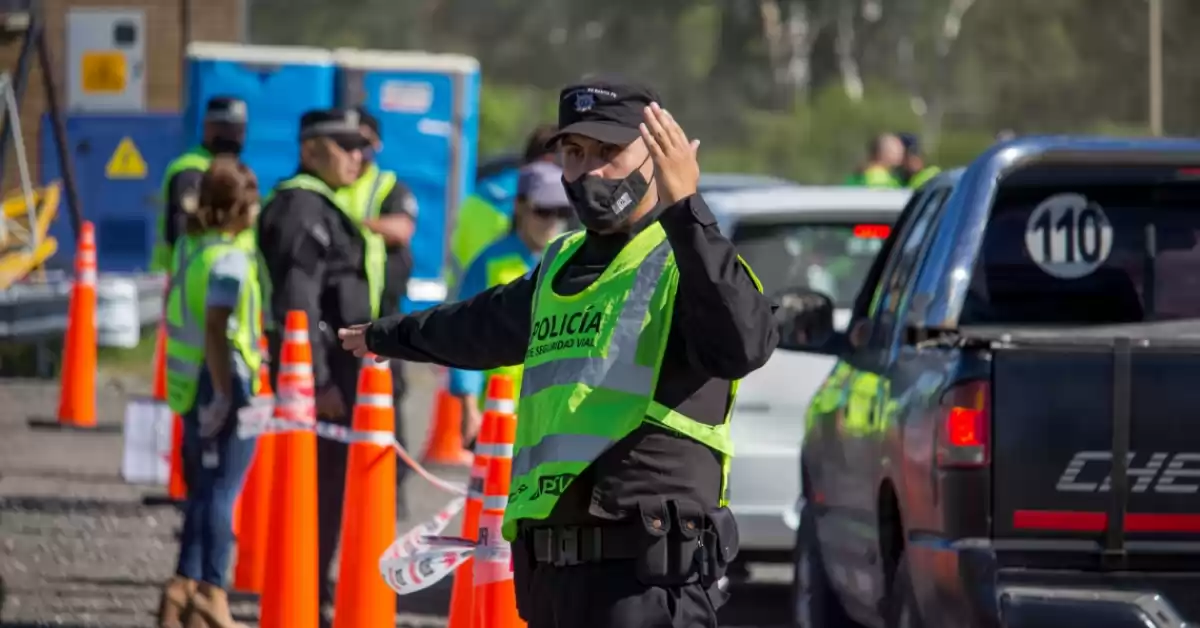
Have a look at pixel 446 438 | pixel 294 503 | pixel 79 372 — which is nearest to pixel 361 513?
pixel 294 503

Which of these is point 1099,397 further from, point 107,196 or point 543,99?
point 543,99

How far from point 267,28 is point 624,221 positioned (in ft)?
300

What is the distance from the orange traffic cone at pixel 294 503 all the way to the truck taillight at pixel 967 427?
9.24 feet

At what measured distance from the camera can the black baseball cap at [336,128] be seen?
9141 millimetres

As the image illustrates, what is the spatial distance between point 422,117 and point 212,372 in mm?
11480

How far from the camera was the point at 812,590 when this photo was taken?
26.3 ft

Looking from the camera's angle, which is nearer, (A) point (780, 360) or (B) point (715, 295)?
(B) point (715, 295)

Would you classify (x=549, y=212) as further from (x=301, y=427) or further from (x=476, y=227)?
(x=476, y=227)

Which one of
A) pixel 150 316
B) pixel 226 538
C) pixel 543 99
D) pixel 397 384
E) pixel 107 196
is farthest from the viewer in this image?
pixel 543 99

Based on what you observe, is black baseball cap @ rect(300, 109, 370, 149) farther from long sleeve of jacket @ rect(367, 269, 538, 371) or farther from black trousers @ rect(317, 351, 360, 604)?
long sleeve of jacket @ rect(367, 269, 538, 371)

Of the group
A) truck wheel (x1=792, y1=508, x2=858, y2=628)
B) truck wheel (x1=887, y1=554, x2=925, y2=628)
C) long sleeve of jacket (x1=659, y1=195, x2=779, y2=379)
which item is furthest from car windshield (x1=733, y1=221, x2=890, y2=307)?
long sleeve of jacket (x1=659, y1=195, x2=779, y2=379)

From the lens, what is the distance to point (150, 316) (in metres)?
19.8

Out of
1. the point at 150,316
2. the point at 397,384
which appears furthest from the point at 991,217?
the point at 150,316

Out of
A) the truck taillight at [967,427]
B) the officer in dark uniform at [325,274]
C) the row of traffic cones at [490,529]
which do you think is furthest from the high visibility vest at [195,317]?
the truck taillight at [967,427]
